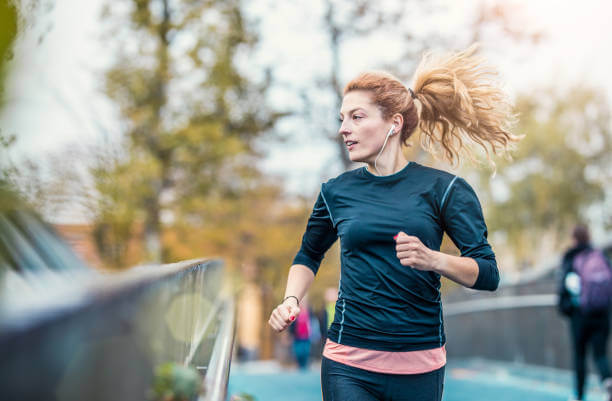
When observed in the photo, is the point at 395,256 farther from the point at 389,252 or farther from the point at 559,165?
the point at 559,165

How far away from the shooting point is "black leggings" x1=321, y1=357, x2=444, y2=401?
2900 millimetres

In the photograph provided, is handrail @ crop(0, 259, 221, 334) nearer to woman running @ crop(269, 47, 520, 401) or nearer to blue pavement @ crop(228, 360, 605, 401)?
woman running @ crop(269, 47, 520, 401)

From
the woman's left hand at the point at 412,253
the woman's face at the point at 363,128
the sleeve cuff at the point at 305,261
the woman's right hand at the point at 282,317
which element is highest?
the woman's face at the point at 363,128

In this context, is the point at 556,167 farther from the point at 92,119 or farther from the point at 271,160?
the point at 92,119

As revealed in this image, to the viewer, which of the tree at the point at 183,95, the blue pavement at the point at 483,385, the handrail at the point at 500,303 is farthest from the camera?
the tree at the point at 183,95

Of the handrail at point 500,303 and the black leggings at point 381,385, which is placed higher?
the black leggings at point 381,385

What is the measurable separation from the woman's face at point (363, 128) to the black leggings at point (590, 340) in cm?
580

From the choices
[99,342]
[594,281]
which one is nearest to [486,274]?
[99,342]

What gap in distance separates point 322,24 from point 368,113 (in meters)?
16.8

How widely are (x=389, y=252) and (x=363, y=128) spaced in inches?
21.9

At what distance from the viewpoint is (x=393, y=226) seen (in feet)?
9.73

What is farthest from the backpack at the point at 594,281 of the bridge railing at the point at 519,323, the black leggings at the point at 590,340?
the bridge railing at the point at 519,323

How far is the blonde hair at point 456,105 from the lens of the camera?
3.32 meters

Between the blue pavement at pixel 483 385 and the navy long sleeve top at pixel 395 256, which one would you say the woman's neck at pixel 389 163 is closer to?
the navy long sleeve top at pixel 395 256
